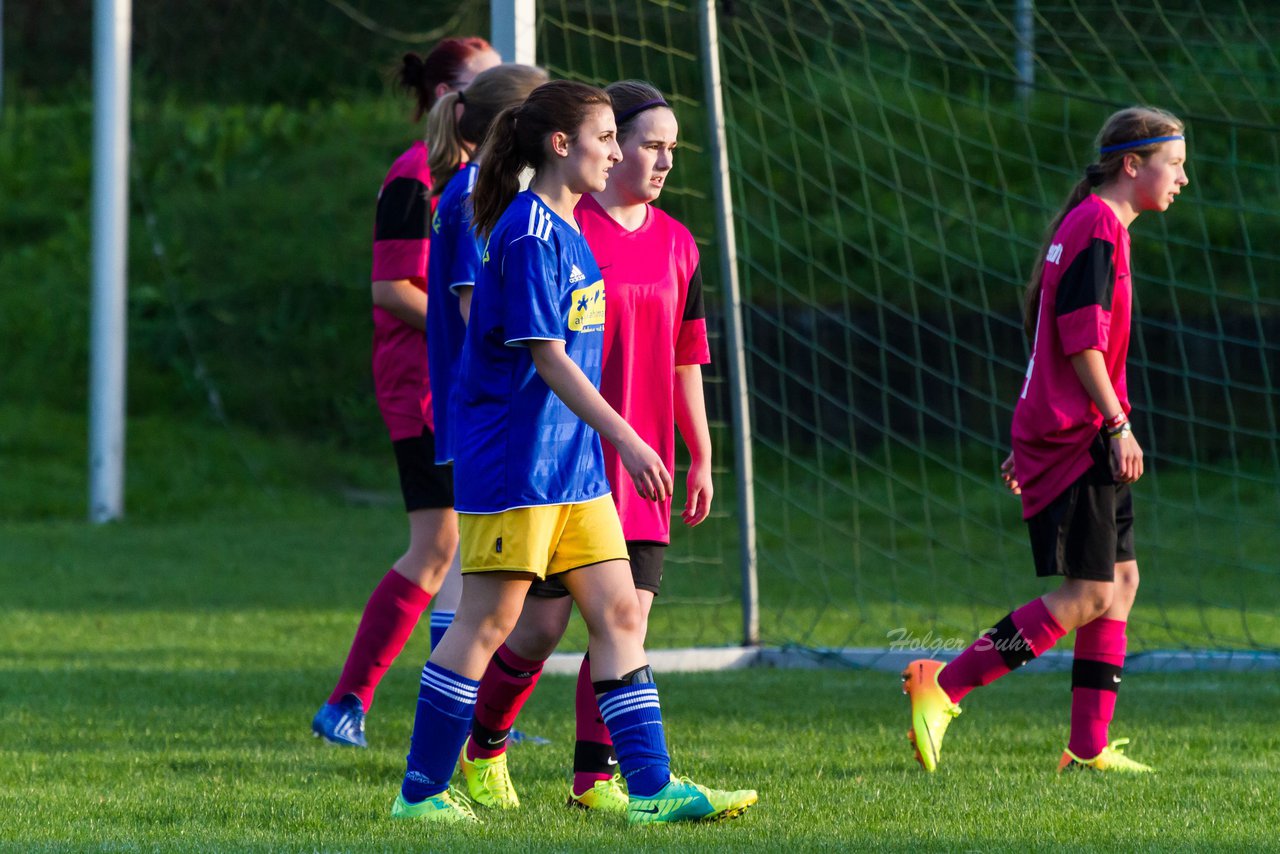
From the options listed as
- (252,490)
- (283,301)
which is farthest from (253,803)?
(283,301)

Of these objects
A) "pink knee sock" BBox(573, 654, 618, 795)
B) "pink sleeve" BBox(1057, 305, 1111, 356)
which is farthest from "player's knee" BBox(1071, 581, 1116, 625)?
"pink knee sock" BBox(573, 654, 618, 795)

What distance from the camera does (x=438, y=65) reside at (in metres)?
4.73

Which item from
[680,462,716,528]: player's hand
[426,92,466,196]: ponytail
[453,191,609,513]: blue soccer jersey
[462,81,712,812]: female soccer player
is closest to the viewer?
[453,191,609,513]: blue soccer jersey

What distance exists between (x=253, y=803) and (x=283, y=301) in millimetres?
12865

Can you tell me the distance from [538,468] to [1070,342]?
5.03ft

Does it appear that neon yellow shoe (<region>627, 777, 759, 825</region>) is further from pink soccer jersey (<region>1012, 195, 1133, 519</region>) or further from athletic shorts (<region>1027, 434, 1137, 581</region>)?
pink soccer jersey (<region>1012, 195, 1133, 519</region>)

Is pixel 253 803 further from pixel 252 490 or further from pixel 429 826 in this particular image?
pixel 252 490

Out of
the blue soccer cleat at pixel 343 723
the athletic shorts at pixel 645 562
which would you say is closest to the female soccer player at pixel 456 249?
the athletic shorts at pixel 645 562

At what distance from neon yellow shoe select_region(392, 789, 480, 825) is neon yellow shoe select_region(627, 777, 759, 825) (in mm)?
356

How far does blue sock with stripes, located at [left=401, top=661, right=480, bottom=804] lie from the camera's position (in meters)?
3.39

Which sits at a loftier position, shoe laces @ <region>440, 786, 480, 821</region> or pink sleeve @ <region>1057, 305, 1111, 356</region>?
pink sleeve @ <region>1057, 305, 1111, 356</region>

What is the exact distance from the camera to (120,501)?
483 inches

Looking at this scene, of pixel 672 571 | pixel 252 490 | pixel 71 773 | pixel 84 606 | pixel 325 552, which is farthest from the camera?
pixel 252 490

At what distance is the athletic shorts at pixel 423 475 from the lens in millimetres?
4543
